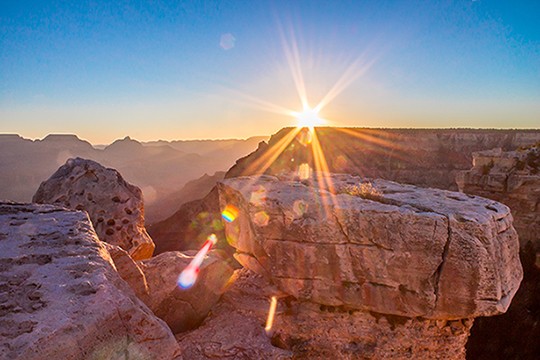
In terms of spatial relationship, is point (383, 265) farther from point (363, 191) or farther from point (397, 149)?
point (397, 149)

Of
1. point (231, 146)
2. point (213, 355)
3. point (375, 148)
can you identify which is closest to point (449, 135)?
point (375, 148)

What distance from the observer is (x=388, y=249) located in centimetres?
501

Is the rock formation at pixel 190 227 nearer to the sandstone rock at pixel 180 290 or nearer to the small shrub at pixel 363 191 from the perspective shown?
the sandstone rock at pixel 180 290

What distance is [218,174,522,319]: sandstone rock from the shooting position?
4684mm

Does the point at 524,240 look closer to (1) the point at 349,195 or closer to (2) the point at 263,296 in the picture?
(1) the point at 349,195

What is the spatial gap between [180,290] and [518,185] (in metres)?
18.1

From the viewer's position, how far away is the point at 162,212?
44062 mm

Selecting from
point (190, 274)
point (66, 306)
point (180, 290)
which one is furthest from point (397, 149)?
point (66, 306)

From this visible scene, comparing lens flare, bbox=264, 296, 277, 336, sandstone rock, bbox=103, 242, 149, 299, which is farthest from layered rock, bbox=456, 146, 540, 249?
sandstone rock, bbox=103, 242, 149, 299

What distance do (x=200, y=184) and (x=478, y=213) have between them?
45538mm

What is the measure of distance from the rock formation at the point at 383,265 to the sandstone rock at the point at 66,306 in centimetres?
334

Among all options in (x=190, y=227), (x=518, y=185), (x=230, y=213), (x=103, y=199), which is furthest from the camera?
(x=190, y=227)

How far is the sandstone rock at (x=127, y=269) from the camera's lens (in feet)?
13.6

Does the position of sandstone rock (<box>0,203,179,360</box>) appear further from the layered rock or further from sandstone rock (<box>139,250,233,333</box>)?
the layered rock
